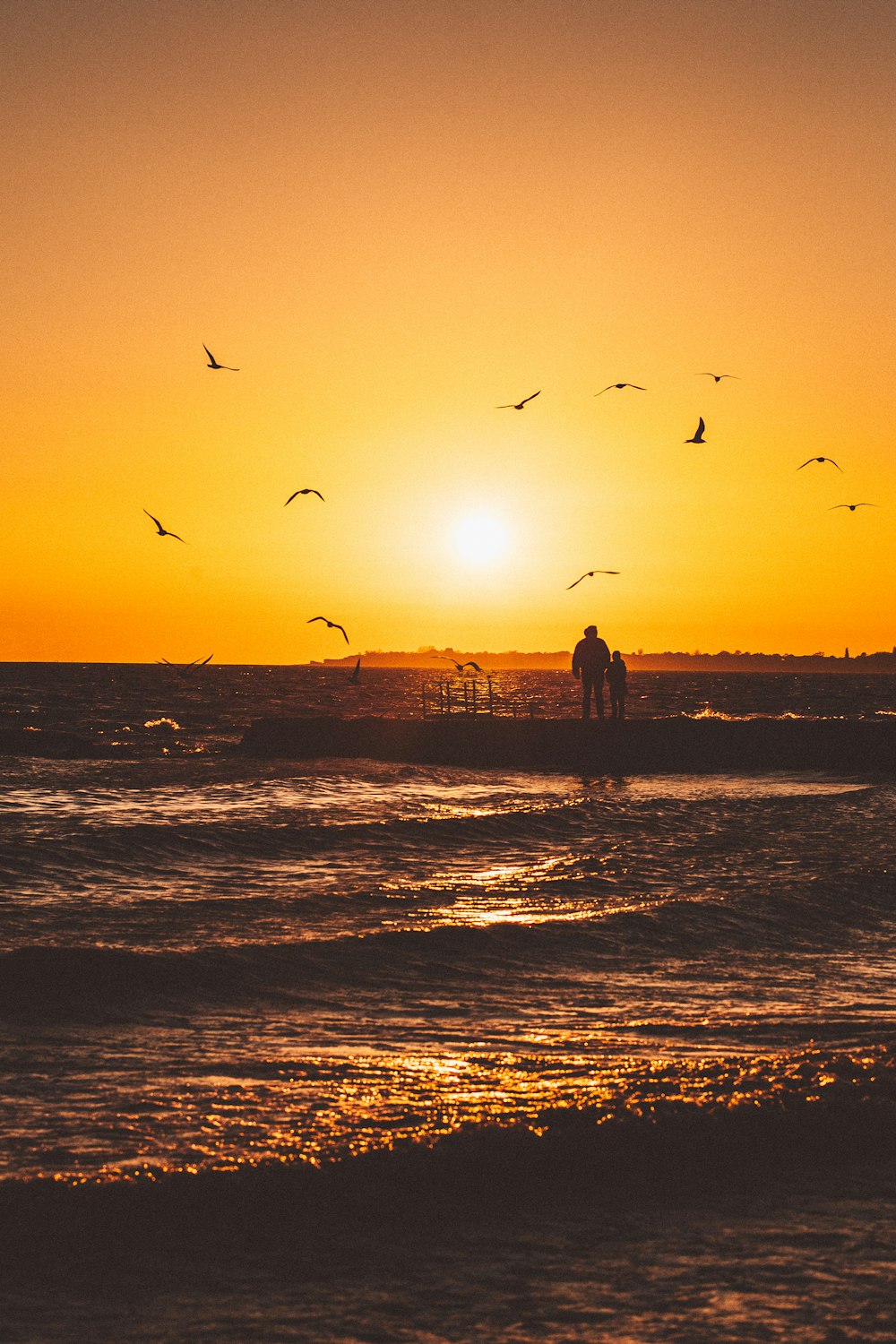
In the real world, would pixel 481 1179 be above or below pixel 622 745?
below

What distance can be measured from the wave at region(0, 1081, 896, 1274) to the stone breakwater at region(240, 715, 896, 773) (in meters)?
24.8

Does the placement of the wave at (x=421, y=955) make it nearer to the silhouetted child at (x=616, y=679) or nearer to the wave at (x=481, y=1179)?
the wave at (x=481, y=1179)

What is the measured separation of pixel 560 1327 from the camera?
4.11m

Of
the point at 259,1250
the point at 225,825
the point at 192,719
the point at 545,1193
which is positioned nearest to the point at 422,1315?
the point at 259,1250

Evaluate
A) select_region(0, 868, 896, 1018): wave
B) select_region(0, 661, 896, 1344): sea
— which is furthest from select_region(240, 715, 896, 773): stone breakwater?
select_region(0, 868, 896, 1018): wave

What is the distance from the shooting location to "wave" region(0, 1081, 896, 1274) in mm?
4859

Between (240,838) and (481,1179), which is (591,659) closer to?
(240,838)

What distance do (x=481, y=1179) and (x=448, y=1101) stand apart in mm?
775

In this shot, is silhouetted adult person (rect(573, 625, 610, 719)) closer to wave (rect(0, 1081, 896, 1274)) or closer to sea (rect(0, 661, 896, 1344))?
sea (rect(0, 661, 896, 1344))

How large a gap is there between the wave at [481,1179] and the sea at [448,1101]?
0.01 metres

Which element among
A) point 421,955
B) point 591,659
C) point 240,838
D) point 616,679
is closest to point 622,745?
point 616,679

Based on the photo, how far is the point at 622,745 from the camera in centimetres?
3188

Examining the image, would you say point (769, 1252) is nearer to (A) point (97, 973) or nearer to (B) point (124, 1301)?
(B) point (124, 1301)

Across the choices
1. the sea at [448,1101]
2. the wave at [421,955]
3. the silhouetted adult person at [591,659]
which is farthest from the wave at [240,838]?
the silhouetted adult person at [591,659]
